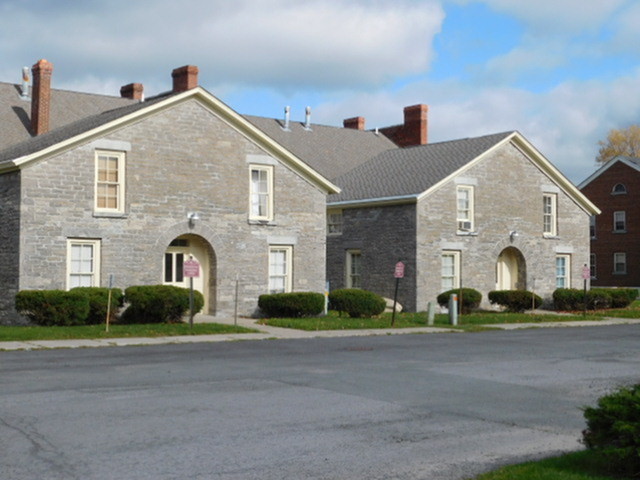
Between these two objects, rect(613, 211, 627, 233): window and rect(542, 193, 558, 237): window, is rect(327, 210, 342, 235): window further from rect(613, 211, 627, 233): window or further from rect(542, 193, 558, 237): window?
rect(613, 211, 627, 233): window

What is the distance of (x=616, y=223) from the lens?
58.5m

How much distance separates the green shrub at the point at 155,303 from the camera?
25.8 m

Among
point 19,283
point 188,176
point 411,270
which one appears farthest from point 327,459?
point 411,270

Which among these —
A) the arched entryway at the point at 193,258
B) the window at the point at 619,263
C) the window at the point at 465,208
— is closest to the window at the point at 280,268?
the arched entryway at the point at 193,258

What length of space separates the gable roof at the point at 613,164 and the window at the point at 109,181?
131 ft

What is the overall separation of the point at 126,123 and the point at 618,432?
22384 mm

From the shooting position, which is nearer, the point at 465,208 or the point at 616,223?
the point at 465,208

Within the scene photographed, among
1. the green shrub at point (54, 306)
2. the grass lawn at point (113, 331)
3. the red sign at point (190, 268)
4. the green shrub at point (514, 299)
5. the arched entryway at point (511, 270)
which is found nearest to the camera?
the grass lawn at point (113, 331)

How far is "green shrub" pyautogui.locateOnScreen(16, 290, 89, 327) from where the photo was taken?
24375mm

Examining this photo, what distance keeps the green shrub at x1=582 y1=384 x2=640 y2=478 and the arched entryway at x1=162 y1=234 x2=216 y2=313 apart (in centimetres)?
2253

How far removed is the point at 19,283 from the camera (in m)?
25.4

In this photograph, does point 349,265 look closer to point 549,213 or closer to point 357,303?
point 357,303

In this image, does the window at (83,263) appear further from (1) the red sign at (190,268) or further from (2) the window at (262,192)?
(2) the window at (262,192)

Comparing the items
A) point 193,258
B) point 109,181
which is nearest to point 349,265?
point 193,258
